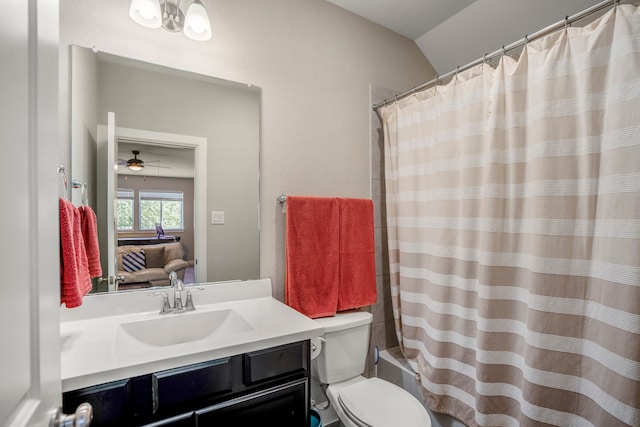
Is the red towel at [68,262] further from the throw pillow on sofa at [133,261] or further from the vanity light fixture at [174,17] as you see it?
the vanity light fixture at [174,17]

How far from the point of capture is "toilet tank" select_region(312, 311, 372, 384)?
1554 mm

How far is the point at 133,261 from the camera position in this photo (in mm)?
1391

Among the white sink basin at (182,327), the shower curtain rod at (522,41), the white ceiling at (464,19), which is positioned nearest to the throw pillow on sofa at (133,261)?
the white sink basin at (182,327)

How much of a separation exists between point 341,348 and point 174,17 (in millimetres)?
1771

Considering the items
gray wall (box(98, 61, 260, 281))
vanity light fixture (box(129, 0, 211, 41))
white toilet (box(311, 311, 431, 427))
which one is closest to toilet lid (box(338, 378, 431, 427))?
white toilet (box(311, 311, 431, 427))

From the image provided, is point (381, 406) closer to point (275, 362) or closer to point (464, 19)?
point (275, 362)

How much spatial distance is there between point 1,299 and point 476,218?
1.63 metres

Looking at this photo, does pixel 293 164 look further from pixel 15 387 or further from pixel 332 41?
pixel 15 387

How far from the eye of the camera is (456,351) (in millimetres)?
1584

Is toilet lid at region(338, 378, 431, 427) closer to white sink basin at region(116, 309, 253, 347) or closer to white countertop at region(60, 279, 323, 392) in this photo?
white countertop at region(60, 279, 323, 392)

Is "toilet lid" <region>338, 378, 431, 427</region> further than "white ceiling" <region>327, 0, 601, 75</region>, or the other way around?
"white ceiling" <region>327, 0, 601, 75</region>

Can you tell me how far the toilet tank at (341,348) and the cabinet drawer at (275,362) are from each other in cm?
35

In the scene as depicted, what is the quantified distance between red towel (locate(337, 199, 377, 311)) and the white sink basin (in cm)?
64

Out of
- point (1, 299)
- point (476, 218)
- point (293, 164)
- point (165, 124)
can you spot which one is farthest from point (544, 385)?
point (165, 124)
